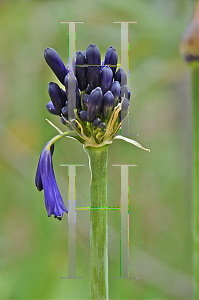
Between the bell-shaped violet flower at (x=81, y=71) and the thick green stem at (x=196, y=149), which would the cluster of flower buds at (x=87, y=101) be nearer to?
the bell-shaped violet flower at (x=81, y=71)

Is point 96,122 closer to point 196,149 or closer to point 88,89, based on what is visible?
point 88,89

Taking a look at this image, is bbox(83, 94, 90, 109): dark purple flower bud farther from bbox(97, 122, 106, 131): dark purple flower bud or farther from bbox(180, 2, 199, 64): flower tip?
bbox(180, 2, 199, 64): flower tip

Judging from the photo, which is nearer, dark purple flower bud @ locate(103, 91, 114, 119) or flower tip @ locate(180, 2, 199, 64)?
flower tip @ locate(180, 2, 199, 64)

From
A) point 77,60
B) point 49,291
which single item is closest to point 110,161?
point 77,60

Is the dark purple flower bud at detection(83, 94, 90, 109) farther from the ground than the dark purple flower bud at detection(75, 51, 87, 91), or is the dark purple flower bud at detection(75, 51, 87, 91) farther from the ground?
the dark purple flower bud at detection(75, 51, 87, 91)

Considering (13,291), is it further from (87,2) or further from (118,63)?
(87,2)

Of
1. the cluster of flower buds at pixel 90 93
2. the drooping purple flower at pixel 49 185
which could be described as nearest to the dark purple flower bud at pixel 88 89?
the cluster of flower buds at pixel 90 93

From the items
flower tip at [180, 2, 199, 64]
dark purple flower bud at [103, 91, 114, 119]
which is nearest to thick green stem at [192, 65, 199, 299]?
flower tip at [180, 2, 199, 64]
